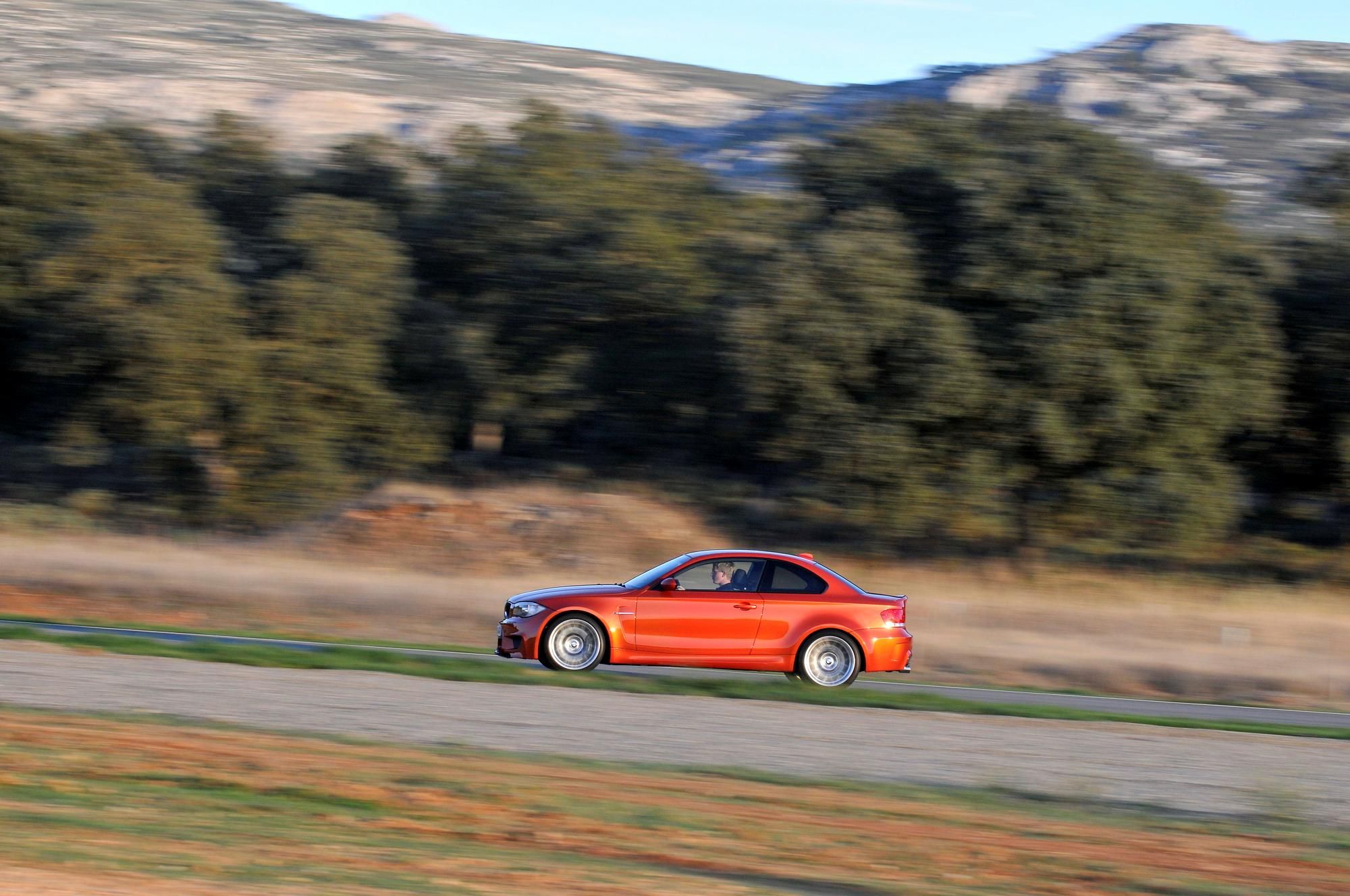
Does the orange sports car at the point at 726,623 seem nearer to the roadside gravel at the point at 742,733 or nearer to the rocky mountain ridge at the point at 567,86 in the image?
the roadside gravel at the point at 742,733

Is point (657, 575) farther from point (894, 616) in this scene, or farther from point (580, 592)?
point (894, 616)

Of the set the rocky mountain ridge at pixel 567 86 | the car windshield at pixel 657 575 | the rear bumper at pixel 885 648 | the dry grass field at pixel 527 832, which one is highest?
the rocky mountain ridge at pixel 567 86

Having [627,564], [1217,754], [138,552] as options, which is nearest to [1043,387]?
[627,564]

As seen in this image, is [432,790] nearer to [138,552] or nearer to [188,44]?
[138,552]

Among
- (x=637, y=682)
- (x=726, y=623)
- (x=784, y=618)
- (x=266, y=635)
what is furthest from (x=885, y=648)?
(x=266, y=635)

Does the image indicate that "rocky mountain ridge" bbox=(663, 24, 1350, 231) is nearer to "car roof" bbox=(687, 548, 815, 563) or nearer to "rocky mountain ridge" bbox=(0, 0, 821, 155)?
"rocky mountain ridge" bbox=(0, 0, 821, 155)

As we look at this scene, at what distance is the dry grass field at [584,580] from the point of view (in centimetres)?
1866

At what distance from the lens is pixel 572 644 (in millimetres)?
14227

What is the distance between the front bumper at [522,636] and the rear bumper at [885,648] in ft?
10.9

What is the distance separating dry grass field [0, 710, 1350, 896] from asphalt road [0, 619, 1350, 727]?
5.64 m

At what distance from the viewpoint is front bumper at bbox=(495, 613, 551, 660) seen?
46.5 feet

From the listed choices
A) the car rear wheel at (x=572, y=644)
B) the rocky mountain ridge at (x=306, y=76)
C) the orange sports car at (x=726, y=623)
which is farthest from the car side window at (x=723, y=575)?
the rocky mountain ridge at (x=306, y=76)

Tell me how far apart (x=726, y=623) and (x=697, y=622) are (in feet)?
0.99

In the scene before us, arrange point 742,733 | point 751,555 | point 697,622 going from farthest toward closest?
1. point 751,555
2. point 697,622
3. point 742,733
